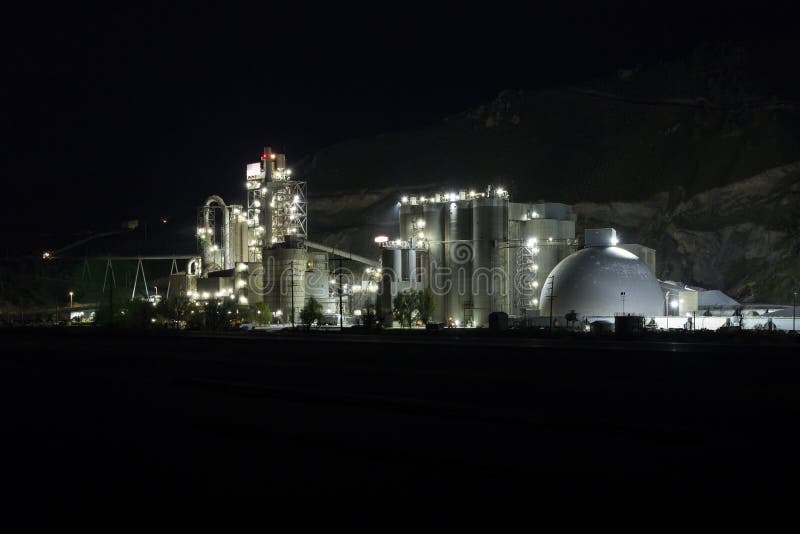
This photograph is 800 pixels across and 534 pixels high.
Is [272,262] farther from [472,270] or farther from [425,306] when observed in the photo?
[472,270]

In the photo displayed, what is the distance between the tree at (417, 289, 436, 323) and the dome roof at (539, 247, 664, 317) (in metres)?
15.0

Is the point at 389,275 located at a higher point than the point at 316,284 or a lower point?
higher

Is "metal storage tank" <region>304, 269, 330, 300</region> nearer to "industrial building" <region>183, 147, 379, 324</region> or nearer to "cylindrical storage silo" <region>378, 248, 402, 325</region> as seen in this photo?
"industrial building" <region>183, 147, 379, 324</region>

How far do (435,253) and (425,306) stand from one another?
10806mm

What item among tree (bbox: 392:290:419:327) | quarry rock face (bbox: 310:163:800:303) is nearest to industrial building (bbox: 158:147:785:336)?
tree (bbox: 392:290:419:327)

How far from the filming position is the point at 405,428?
22500 millimetres

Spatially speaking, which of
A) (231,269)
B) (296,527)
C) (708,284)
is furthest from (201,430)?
(708,284)

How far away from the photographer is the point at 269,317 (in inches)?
4375

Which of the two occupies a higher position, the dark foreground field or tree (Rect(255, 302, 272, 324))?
tree (Rect(255, 302, 272, 324))

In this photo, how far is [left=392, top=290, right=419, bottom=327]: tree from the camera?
4028 inches

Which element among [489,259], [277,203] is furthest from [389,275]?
[277,203]

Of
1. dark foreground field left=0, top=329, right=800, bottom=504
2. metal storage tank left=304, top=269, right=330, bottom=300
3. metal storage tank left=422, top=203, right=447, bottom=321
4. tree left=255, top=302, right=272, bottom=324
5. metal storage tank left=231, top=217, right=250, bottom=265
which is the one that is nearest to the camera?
dark foreground field left=0, top=329, right=800, bottom=504

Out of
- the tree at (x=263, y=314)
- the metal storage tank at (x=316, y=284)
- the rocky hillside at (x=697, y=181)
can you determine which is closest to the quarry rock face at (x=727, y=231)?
the rocky hillside at (x=697, y=181)

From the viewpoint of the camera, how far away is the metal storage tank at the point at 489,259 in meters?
106
